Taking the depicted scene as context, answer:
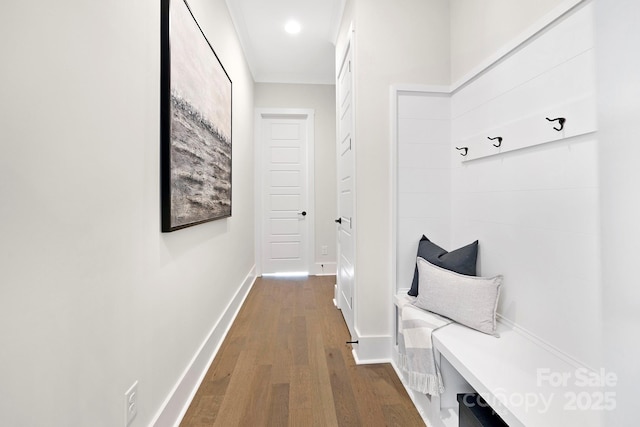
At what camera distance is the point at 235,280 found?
262 centimetres

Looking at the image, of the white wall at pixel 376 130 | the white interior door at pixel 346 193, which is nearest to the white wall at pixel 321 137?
the white interior door at pixel 346 193

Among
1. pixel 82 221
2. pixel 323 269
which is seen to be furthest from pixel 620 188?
pixel 323 269

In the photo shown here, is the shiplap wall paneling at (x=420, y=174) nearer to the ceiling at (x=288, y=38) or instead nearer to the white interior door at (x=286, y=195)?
the ceiling at (x=288, y=38)

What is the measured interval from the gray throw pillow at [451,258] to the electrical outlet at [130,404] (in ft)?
4.89

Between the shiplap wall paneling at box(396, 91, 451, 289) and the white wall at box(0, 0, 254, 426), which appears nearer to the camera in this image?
the white wall at box(0, 0, 254, 426)

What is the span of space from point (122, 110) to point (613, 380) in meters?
1.45

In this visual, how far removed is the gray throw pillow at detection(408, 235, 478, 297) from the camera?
1530 mm

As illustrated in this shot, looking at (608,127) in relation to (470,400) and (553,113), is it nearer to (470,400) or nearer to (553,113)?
(553,113)

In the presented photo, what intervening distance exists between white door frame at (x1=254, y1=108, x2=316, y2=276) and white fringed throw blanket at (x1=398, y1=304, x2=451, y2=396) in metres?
2.49

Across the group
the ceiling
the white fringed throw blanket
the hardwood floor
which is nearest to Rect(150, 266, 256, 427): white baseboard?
the hardwood floor

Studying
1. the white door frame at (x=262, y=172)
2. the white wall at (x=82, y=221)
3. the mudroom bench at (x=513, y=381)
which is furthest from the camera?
the white door frame at (x=262, y=172)

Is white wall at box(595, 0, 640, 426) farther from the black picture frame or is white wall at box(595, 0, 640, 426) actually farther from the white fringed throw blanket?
the black picture frame

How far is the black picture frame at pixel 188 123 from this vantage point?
1.19 meters

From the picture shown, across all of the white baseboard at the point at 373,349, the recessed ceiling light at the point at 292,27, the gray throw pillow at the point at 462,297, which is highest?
the recessed ceiling light at the point at 292,27
